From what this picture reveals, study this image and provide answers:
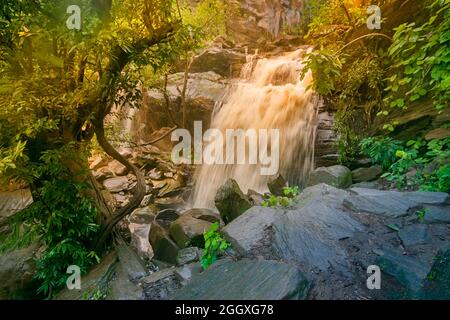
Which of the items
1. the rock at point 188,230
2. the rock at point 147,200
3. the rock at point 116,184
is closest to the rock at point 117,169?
the rock at point 116,184

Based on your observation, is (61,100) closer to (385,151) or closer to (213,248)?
(213,248)

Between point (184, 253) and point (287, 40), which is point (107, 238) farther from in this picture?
point (287, 40)

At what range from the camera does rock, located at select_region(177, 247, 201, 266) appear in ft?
14.4

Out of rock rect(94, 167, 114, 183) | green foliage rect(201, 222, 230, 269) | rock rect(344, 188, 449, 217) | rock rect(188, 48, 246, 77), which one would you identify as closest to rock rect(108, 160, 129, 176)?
rock rect(94, 167, 114, 183)

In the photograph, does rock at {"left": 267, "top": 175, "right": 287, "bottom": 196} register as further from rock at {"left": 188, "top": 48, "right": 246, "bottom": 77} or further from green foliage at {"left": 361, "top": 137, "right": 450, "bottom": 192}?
rock at {"left": 188, "top": 48, "right": 246, "bottom": 77}

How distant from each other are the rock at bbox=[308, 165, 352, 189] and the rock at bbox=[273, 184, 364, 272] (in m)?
2.26

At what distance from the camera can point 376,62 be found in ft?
26.2

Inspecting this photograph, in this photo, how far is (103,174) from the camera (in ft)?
38.5

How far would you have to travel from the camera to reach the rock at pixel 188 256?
4399mm

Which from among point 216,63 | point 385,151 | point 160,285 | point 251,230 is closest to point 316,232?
point 251,230

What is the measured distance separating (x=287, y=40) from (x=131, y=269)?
614 inches

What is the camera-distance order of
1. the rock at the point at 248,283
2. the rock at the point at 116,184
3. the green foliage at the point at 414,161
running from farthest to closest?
the rock at the point at 116,184, the green foliage at the point at 414,161, the rock at the point at 248,283

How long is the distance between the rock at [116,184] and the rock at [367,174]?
26.8 ft

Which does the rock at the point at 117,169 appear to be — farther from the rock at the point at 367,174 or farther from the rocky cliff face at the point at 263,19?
the rocky cliff face at the point at 263,19
